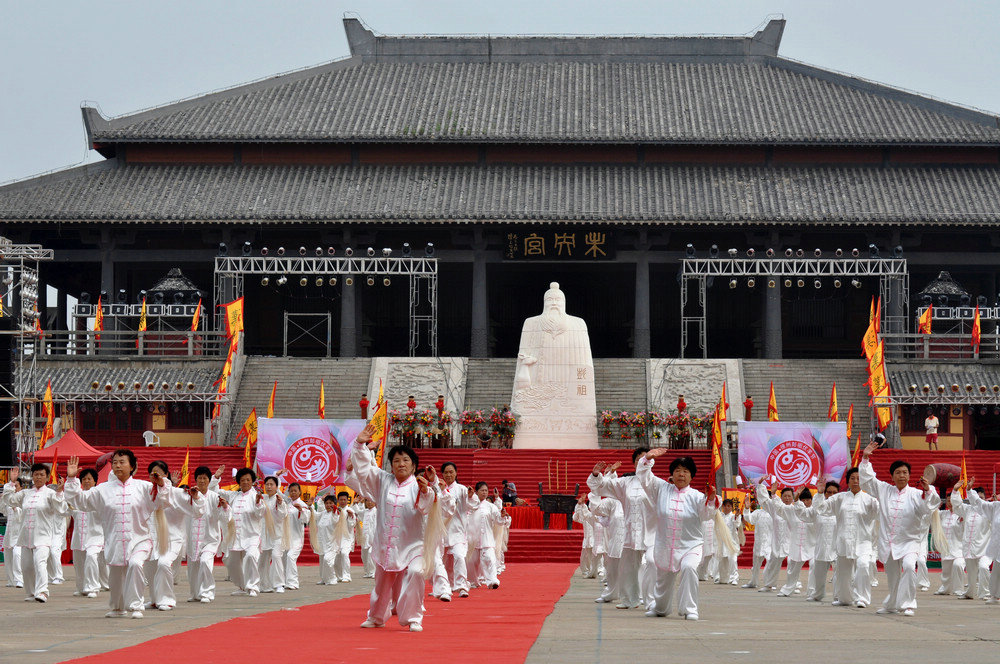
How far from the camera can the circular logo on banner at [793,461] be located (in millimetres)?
27734

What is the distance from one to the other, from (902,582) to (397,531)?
5.39 m

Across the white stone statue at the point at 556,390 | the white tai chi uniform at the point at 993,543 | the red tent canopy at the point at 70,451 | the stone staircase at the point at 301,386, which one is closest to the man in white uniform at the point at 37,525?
the red tent canopy at the point at 70,451

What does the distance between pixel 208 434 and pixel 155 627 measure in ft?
71.1

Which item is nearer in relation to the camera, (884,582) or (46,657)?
(46,657)

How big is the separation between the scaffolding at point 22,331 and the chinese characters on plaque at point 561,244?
12.3m

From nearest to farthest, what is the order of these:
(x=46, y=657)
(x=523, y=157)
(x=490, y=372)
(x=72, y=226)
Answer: (x=46, y=657)
(x=490, y=372)
(x=72, y=226)
(x=523, y=157)

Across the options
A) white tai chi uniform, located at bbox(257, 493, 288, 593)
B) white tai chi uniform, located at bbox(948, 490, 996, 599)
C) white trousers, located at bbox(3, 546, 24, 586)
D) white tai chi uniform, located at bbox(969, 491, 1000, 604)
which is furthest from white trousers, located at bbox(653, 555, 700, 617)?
white trousers, located at bbox(3, 546, 24, 586)

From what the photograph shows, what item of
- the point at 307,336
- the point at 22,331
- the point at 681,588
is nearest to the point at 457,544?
the point at 681,588

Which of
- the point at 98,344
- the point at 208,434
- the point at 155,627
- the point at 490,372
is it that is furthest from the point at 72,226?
the point at 155,627

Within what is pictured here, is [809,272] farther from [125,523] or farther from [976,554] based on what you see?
[125,523]

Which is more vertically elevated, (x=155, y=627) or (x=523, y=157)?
(x=523, y=157)

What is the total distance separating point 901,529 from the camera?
14141mm

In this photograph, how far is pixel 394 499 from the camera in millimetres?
11438

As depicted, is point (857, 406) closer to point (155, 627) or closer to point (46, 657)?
point (155, 627)
